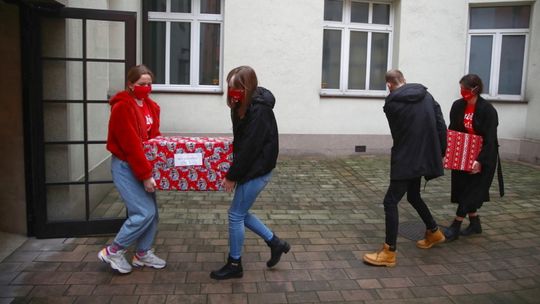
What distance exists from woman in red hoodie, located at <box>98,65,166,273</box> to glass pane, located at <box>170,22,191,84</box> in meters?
5.99

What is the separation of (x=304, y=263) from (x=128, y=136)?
1.99 metres

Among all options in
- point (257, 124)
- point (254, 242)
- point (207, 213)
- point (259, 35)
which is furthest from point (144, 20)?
point (257, 124)

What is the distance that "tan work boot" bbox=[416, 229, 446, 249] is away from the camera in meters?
5.36

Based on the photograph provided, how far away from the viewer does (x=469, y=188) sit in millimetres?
5586

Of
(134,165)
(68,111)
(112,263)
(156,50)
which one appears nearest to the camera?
(134,165)

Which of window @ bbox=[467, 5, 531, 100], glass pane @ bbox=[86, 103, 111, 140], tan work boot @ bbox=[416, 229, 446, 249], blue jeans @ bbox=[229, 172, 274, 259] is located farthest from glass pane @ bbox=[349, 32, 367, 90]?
blue jeans @ bbox=[229, 172, 274, 259]

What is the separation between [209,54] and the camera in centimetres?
1047

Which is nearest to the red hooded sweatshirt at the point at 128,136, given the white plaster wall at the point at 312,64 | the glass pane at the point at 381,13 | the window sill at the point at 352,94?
the white plaster wall at the point at 312,64

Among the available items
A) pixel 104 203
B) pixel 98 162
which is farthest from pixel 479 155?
pixel 104 203

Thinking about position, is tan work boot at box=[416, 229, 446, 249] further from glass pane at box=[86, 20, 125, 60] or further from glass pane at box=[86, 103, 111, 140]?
glass pane at box=[86, 20, 125, 60]

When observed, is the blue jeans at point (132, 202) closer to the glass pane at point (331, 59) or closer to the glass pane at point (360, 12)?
the glass pane at point (331, 59)

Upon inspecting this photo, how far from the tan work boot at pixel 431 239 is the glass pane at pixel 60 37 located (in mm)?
4008

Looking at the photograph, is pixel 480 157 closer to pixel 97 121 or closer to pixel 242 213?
pixel 242 213

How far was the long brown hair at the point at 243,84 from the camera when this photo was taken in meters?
4.06
